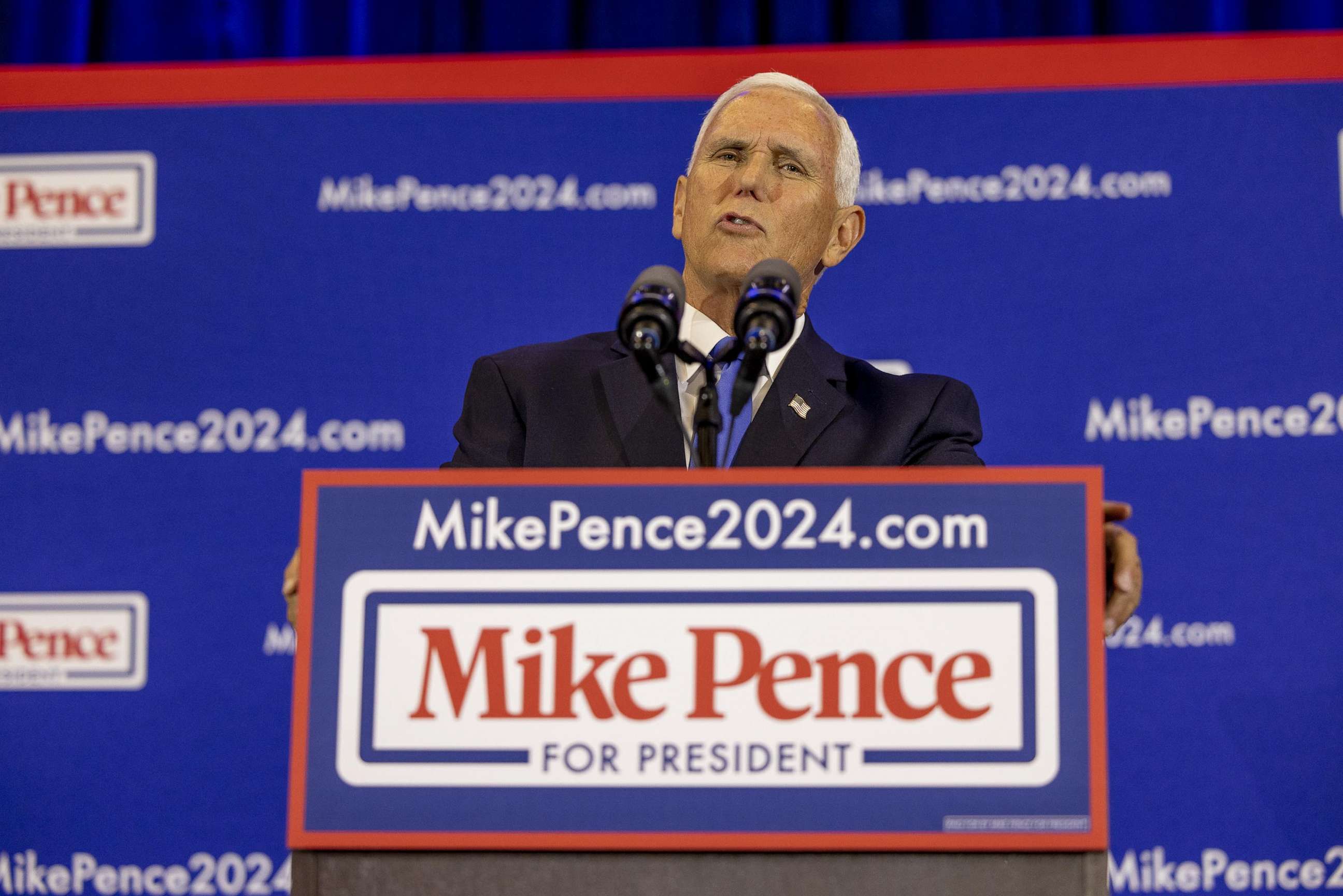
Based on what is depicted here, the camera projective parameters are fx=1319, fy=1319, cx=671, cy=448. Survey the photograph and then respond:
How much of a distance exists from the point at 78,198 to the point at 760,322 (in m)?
2.23

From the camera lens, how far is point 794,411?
1667mm

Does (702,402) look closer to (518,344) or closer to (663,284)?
(663,284)

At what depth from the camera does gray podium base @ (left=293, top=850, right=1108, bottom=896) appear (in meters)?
0.92

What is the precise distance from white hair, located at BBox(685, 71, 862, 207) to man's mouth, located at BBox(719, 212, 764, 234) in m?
0.15

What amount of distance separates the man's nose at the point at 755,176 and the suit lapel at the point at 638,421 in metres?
0.29

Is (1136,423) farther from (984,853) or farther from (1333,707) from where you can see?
(984,853)

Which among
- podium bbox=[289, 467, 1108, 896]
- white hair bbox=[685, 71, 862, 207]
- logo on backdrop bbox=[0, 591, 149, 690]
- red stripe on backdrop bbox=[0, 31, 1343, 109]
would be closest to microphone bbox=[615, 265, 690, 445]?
podium bbox=[289, 467, 1108, 896]

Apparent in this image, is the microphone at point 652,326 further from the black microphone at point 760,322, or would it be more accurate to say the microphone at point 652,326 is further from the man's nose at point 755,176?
the man's nose at point 755,176

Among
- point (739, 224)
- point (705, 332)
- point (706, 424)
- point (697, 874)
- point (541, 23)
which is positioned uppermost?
point (541, 23)

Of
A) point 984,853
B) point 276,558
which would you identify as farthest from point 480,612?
point 276,558

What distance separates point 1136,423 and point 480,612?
76.4 inches

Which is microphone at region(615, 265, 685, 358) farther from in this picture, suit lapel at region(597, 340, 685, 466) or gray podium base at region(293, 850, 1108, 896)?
suit lapel at region(597, 340, 685, 466)

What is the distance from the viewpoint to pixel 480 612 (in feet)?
3.12

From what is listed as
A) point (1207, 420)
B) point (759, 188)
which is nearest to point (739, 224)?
point (759, 188)
